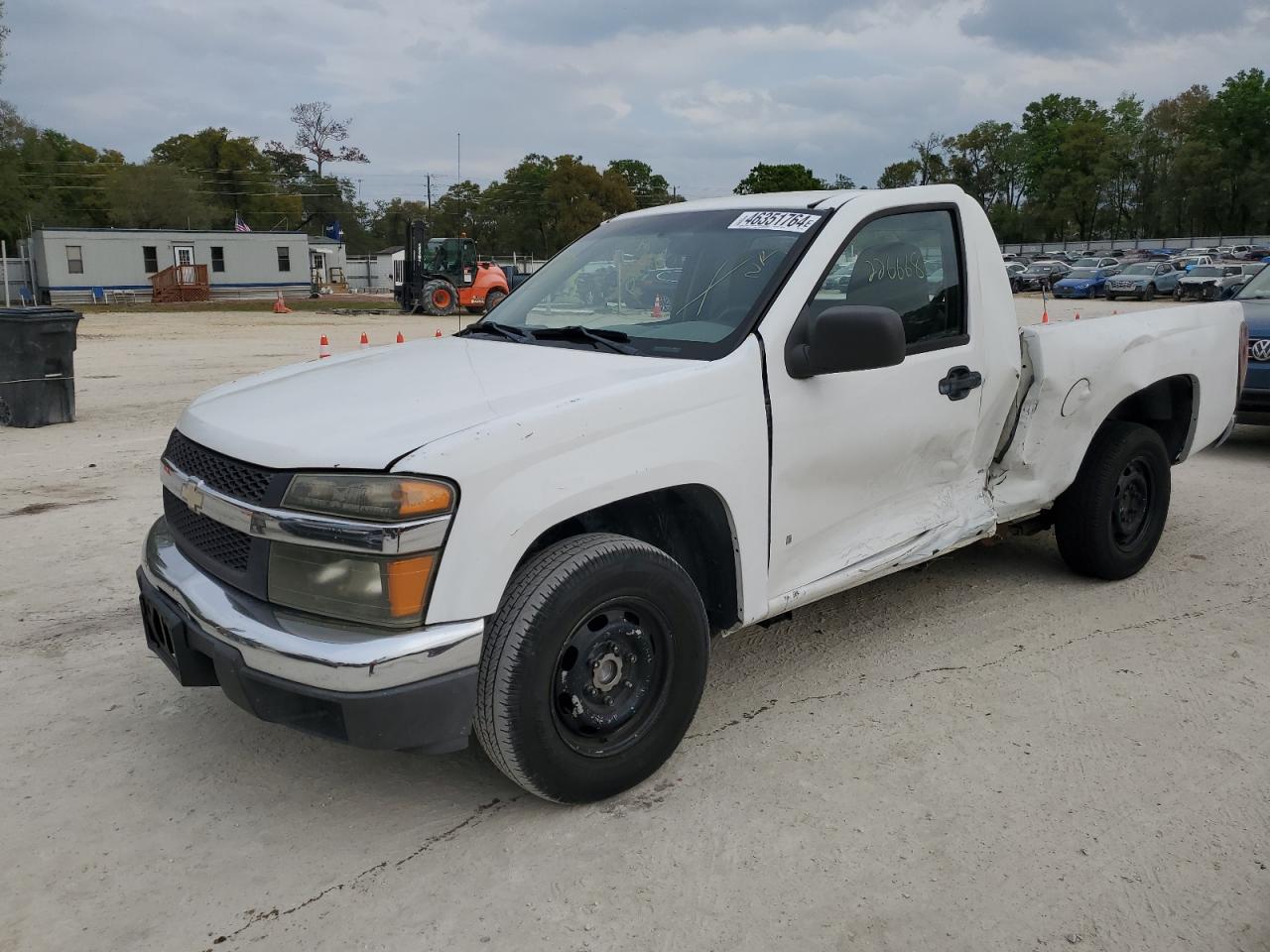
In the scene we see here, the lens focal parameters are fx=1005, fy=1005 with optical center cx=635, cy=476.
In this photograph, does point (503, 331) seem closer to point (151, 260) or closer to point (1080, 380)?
point (1080, 380)

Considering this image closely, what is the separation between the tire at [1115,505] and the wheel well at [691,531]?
7.64 feet

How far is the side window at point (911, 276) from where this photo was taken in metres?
3.73

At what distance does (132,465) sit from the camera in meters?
8.11

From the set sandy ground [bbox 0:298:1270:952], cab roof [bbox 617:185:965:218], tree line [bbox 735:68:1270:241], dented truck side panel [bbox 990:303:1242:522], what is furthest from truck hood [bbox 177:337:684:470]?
tree line [bbox 735:68:1270:241]

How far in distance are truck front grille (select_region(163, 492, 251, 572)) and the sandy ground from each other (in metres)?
0.80

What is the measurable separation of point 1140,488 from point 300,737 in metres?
4.14

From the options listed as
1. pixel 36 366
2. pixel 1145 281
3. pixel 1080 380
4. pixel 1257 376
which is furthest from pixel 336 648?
pixel 1145 281

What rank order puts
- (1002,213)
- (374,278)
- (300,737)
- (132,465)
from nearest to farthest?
(300,737) → (132,465) → (374,278) → (1002,213)

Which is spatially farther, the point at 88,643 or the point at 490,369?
the point at 88,643

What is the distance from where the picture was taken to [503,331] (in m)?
4.11

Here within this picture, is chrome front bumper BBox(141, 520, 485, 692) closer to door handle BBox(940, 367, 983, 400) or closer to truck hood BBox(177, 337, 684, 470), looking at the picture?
truck hood BBox(177, 337, 684, 470)

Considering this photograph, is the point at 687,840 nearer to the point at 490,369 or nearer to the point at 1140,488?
the point at 490,369

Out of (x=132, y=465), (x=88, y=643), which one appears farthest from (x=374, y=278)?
(x=88, y=643)

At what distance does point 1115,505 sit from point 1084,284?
3971cm
